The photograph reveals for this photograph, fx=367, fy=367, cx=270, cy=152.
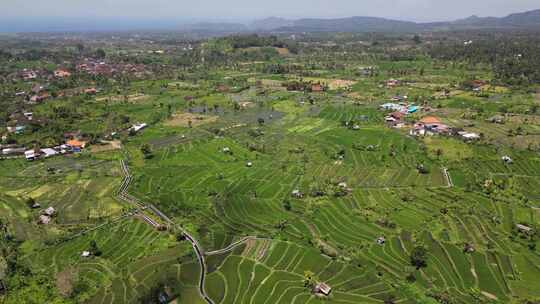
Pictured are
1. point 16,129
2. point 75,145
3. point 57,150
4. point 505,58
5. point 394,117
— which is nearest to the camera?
point 57,150

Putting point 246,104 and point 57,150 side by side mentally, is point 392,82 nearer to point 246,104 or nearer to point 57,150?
point 246,104

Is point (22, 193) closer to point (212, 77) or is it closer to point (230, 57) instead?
point (212, 77)

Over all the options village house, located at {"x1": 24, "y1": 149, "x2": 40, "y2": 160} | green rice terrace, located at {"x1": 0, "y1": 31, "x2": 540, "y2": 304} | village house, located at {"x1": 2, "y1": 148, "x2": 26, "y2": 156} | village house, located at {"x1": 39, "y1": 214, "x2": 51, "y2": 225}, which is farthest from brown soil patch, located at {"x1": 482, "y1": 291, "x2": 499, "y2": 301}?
village house, located at {"x1": 2, "y1": 148, "x2": 26, "y2": 156}

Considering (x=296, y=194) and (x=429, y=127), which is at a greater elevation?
(x=429, y=127)

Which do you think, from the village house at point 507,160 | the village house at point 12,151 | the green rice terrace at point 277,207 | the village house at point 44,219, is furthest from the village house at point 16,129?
the village house at point 507,160

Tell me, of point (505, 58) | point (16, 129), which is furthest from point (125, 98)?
point (505, 58)

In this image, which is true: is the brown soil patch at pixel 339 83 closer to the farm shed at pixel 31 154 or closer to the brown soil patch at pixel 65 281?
the farm shed at pixel 31 154
